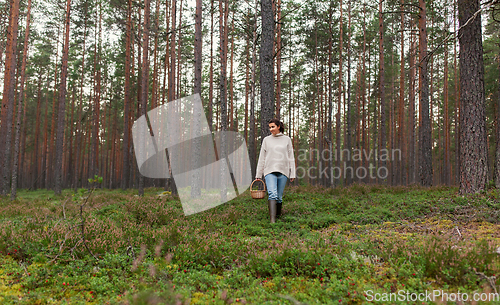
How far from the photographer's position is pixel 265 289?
2871 mm

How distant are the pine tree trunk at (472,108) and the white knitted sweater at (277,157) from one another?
4.85 meters

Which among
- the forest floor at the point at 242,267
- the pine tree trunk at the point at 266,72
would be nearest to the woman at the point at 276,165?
the forest floor at the point at 242,267

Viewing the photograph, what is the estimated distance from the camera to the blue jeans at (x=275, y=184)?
616cm

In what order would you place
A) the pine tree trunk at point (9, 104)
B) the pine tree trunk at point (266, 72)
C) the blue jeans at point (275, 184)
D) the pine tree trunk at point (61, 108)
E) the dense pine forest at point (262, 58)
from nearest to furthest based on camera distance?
the blue jeans at point (275, 184)
the pine tree trunk at point (266, 72)
the dense pine forest at point (262, 58)
the pine tree trunk at point (9, 104)
the pine tree trunk at point (61, 108)

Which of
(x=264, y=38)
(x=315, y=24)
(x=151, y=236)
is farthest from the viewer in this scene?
(x=315, y=24)

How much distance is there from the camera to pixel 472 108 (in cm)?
730

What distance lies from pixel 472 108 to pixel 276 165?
18.6 ft

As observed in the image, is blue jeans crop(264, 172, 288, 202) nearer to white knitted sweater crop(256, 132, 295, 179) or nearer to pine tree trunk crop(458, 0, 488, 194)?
white knitted sweater crop(256, 132, 295, 179)

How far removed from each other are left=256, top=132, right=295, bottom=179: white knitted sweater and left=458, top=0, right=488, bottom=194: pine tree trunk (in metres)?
4.85

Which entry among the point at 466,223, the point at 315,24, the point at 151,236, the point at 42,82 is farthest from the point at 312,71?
the point at 42,82

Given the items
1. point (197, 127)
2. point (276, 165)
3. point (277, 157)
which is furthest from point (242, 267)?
point (197, 127)

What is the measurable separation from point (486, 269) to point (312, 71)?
1005 inches

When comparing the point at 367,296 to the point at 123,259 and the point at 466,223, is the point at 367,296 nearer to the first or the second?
the point at 123,259

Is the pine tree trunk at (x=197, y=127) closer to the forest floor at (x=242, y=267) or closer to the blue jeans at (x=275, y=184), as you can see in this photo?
the blue jeans at (x=275, y=184)
